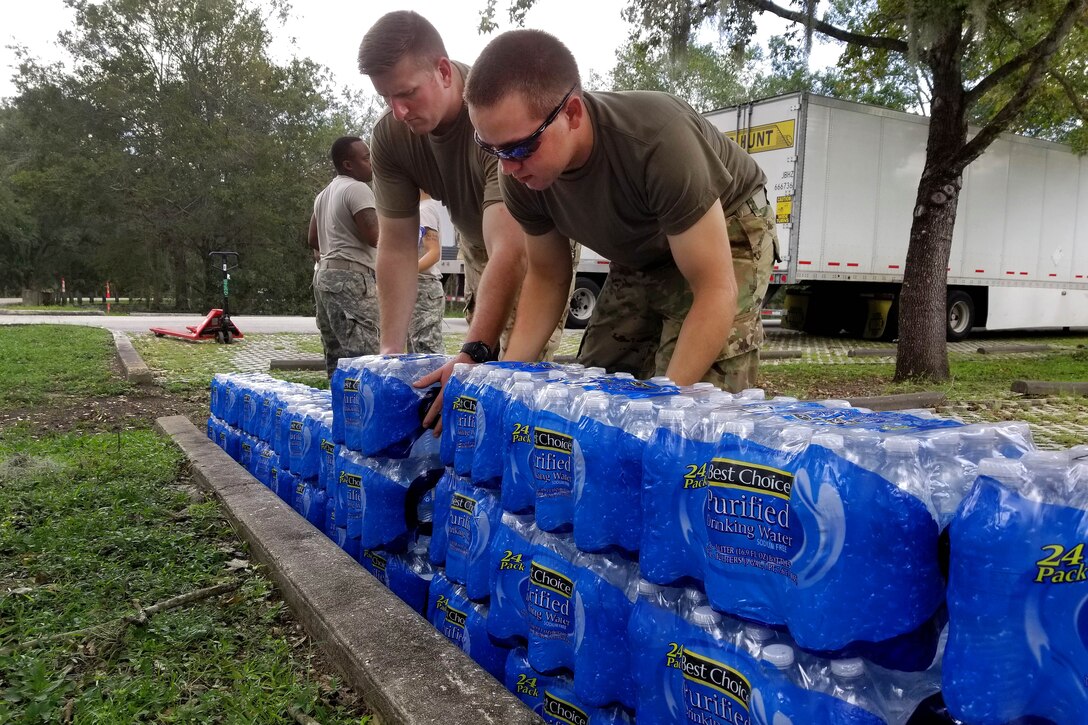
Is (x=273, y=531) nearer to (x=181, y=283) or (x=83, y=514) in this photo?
(x=83, y=514)

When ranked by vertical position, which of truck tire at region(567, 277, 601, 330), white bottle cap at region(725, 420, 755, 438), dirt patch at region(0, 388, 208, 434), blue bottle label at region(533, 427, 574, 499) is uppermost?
truck tire at region(567, 277, 601, 330)

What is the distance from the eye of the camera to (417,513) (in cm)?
299

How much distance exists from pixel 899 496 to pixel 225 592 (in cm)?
255

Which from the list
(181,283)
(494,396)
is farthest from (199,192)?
(494,396)

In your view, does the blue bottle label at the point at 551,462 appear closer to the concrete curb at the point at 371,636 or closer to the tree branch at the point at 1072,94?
the concrete curb at the point at 371,636

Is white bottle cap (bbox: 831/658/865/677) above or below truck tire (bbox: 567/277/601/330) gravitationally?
below

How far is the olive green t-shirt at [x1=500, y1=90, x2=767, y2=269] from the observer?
2693 mm

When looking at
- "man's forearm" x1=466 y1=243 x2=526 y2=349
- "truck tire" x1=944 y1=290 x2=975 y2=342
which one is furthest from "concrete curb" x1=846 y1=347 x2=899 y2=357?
"man's forearm" x1=466 y1=243 x2=526 y2=349

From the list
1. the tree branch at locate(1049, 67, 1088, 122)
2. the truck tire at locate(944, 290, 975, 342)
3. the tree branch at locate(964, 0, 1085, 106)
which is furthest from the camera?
the truck tire at locate(944, 290, 975, 342)

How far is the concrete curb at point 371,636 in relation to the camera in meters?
2.02

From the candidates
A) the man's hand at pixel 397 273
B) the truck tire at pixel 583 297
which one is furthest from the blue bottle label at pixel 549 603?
the truck tire at pixel 583 297

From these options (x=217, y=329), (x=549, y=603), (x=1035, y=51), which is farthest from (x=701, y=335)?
(x=217, y=329)

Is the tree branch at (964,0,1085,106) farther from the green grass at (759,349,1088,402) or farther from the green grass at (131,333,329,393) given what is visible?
the green grass at (131,333,329,393)

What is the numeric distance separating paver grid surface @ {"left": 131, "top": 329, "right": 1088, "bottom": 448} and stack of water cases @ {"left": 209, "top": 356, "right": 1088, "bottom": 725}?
5.27m
